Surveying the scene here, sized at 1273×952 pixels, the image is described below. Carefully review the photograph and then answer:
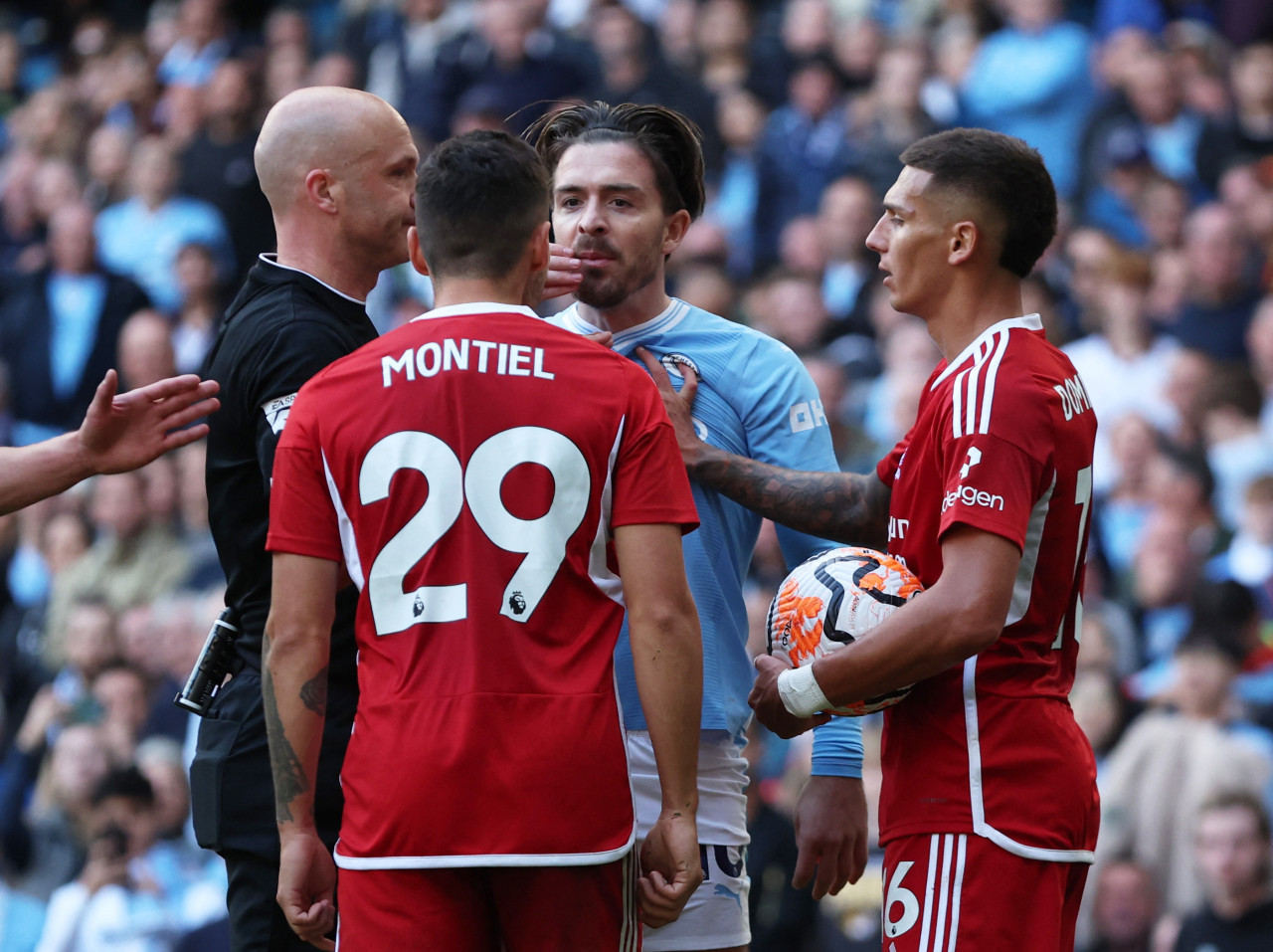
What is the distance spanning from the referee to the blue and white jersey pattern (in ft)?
2.11

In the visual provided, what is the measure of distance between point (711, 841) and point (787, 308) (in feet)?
19.6

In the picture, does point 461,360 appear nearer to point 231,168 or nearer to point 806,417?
point 806,417

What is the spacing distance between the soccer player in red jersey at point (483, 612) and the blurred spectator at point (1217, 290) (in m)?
5.83

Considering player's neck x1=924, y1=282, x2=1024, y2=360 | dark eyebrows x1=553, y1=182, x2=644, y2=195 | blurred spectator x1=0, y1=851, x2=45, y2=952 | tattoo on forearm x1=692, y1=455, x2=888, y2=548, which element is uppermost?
dark eyebrows x1=553, y1=182, x2=644, y2=195

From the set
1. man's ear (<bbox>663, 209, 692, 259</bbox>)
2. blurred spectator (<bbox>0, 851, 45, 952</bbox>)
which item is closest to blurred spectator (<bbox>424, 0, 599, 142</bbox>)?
blurred spectator (<bbox>0, 851, 45, 952</bbox>)

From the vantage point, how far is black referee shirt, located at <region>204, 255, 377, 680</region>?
12.0 feet

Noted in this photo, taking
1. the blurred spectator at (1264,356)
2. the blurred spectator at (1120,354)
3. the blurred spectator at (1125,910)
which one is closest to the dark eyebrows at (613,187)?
the blurred spectator at (1125,910)

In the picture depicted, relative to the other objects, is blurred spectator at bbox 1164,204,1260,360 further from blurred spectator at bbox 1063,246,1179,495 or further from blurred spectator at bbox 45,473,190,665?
blurred spectator at bbox 45,473,190,665

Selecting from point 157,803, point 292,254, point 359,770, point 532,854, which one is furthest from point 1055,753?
point 157,803

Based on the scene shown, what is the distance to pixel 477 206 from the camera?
3.25 meters

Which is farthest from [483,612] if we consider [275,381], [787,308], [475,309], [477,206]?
[787,308]

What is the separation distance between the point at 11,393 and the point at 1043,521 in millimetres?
10211


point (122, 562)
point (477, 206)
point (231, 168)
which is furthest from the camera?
point (231, 168)

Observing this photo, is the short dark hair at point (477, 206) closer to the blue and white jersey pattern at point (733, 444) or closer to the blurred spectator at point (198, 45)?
the blue and white jersey pattern at point (733, 444)
